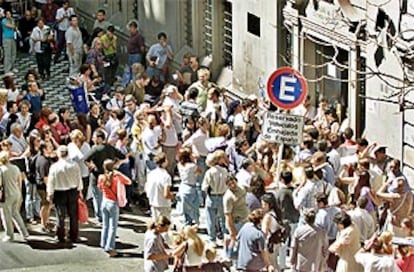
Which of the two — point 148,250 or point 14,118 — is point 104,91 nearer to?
point 14,118

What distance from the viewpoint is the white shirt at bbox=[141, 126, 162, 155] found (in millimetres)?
23438

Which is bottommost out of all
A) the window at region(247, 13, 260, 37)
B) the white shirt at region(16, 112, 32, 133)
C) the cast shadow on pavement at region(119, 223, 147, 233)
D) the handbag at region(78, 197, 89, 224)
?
the cast shadow on pavement at region(119, 223, 147, 233)

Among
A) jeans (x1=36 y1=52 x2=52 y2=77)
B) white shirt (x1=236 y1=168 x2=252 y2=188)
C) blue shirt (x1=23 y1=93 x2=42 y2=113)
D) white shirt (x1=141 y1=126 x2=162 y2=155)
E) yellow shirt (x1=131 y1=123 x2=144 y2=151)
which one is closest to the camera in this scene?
white shirt (x1=236 y1=168 x2=252 y2=188)

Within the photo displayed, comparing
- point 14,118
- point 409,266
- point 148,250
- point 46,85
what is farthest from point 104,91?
point 409,266

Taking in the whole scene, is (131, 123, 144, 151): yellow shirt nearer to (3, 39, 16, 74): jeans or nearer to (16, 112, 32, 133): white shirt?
(16, 112, 32, 133): white shirt

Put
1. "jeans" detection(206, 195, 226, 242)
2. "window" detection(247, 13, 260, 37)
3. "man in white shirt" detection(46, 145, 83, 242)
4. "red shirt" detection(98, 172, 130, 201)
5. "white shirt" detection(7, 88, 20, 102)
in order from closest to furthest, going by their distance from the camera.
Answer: "red shirt" detection(98, 172, 130, 201) < "jeans" detection(206, 195, 226, 242) < "man in white shirt" detection(46, 145, 83, 242) < "white shirt" detection(7, 88, 20, 102) < "window" detection(247, 13, 260, 37)

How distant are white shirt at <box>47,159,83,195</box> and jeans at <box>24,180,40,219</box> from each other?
1.08 m

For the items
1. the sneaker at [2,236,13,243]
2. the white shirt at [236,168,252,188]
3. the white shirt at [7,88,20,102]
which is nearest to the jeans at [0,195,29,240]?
the sneaker at [2,236,13,243]

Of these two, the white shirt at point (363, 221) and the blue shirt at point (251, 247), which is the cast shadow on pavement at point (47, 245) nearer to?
the blue shirt at point (251, 247)

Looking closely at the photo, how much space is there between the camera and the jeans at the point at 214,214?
69.7ft

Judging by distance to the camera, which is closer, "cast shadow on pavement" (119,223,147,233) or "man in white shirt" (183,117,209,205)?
"cast shadow on pavement" (119,223,147,233)

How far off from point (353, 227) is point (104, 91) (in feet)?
39.7

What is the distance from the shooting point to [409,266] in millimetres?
17875

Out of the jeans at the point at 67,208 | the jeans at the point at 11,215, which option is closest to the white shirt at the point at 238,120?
the jeans at the point at 67,208
